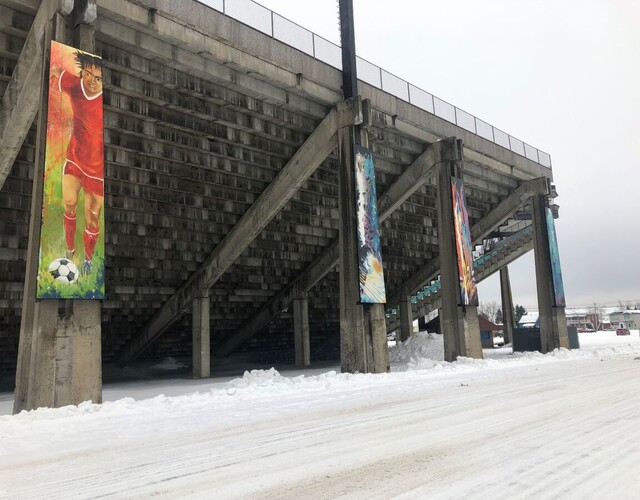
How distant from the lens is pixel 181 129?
18828 mm

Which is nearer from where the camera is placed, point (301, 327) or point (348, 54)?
point (348, 54)

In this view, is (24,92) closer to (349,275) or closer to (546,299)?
(349,275)

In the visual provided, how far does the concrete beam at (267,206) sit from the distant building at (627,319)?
106 metres

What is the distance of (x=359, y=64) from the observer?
22.1m

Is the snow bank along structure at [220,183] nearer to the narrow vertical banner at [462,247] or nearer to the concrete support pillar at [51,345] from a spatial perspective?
the concrete support pillar at [51,345]

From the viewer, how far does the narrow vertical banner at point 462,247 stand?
2425 cm

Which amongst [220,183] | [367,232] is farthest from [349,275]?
[220,183]

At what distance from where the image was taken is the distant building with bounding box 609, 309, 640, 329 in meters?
112

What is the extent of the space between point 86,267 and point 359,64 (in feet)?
48.6

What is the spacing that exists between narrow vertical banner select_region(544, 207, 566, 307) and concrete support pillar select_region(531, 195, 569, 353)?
21 cm

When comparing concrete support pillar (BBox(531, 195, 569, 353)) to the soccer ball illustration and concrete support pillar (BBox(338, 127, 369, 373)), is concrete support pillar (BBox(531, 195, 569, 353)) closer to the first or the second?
concrete support pillar (BBox(338, 127, 369, 373))

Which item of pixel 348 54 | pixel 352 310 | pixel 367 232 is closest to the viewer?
pixel 352 310

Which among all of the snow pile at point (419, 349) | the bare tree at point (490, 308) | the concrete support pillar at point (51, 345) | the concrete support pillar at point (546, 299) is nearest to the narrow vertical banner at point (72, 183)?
the concrete support pillar at point (51, 345)

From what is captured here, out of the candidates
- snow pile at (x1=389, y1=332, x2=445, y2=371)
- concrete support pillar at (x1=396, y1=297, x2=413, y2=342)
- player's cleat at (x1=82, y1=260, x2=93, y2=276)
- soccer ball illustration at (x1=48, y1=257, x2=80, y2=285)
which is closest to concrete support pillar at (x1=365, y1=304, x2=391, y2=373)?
player's cleat at (x1=82, y1=260, x2=93, y2=276)
